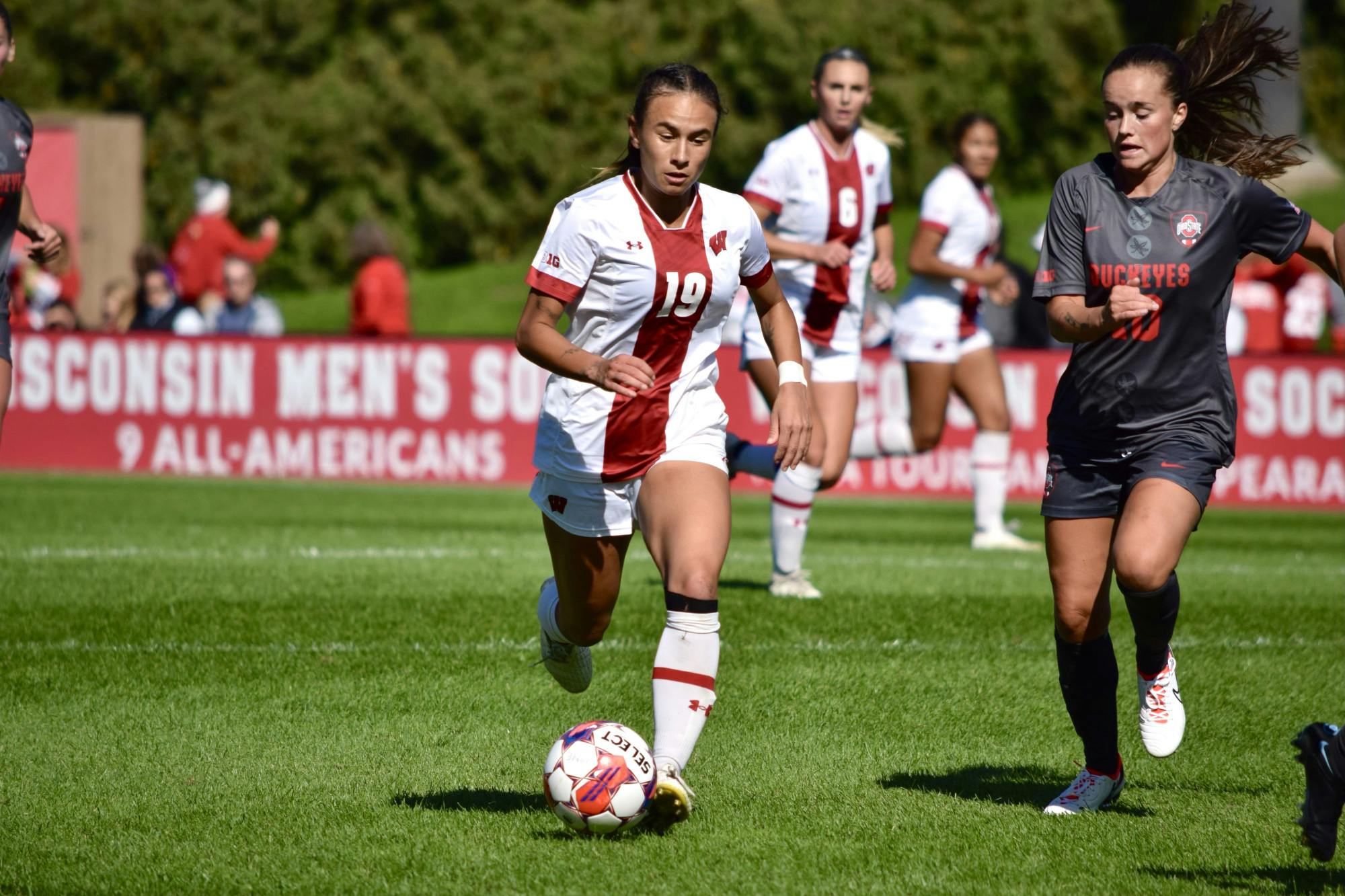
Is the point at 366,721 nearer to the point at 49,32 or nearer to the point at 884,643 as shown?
the point at 884,643

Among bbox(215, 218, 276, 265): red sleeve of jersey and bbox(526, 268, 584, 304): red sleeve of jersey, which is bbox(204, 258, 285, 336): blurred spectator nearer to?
bbox(215, 218, 276, 265): red sleeve of jersey

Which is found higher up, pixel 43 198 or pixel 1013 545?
pixel 43 198

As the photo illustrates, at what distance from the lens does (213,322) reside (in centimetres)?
1933

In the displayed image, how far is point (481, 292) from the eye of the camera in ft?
125

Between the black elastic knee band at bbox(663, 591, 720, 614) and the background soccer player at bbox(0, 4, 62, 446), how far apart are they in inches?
130

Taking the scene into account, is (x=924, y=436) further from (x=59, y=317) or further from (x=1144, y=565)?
(x=59, y=317)

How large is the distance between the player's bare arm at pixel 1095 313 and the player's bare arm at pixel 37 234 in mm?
4283

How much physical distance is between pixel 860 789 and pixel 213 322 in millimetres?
15156

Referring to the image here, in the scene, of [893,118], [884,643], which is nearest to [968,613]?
[884,643]

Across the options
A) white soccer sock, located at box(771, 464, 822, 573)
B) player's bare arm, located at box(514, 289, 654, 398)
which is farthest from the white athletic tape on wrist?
white soccer sock, located at box(771, 464, 822, 573)

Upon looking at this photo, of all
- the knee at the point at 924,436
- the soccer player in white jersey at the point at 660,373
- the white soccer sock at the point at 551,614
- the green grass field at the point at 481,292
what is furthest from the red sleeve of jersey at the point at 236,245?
the soccer player in white jersey at the point at 660,373

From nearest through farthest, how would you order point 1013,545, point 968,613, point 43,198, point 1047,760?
point 1047,760 → point 968,613 → point 1013,545 → point 43,198

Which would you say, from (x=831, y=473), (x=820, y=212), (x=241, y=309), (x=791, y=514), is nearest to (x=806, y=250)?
(x=820, y=212)

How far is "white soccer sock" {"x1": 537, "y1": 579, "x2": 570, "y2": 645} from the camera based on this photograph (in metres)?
5.93
